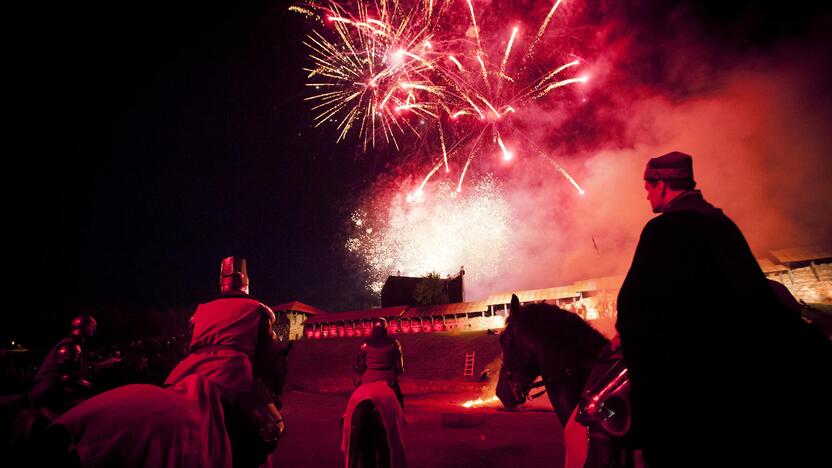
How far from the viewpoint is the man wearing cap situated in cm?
116

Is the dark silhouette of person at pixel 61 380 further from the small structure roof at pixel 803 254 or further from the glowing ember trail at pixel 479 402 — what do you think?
the small structure roof at pixel 803 254

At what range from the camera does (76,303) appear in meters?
45.6

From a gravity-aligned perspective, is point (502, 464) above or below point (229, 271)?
below

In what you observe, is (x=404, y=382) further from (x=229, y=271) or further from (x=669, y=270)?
(x=669, y=270)

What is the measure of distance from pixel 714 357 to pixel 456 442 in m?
7.08

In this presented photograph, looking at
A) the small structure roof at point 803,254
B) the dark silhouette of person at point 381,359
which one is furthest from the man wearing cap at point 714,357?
the small structure roof at point 803,254

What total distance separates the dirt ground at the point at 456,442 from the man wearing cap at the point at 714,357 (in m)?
5.10

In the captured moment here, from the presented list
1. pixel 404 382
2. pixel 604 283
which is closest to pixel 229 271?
pixel 404 382

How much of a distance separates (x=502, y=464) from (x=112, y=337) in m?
54.1

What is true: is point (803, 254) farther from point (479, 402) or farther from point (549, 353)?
point (549, 353)

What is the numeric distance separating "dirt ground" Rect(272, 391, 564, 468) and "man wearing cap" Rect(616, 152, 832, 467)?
5.10 m

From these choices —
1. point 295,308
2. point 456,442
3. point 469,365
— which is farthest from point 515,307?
point 295,308

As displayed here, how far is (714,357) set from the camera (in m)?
1.22

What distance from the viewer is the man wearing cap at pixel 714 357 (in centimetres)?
116
